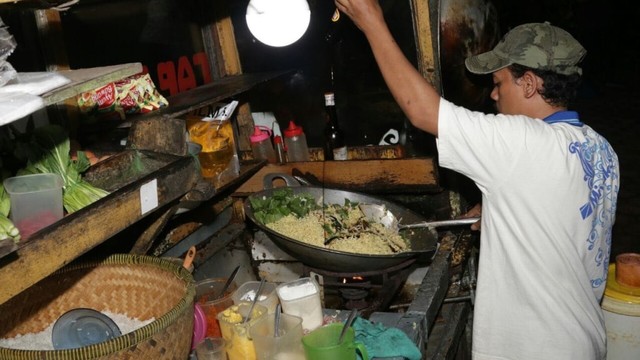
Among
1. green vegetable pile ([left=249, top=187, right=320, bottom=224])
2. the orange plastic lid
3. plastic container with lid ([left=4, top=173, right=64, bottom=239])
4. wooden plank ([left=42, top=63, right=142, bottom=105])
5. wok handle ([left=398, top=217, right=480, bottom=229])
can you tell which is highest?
wooden plank ([left=42, top=63, right=142, bottom=105])

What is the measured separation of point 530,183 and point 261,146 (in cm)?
258

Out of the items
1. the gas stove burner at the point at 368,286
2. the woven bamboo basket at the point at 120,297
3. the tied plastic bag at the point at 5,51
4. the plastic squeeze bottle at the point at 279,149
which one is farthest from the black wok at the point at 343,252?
the tied plastic bag at the point at 5,51

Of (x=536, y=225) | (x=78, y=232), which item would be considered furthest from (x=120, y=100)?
(x=536, y=225)

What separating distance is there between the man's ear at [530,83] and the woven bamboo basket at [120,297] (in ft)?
6.42

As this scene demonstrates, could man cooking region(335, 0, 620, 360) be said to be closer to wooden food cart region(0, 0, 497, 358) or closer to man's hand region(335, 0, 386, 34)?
man's hand region(335, 0, 386, 34)

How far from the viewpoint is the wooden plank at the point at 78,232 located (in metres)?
1.96

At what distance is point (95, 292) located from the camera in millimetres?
2951

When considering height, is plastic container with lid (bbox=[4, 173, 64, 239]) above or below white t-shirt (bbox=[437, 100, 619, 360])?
above

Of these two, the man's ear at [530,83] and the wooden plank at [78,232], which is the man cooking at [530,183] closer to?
the man's ear at [530,83]

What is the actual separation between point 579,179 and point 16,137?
2590 mm

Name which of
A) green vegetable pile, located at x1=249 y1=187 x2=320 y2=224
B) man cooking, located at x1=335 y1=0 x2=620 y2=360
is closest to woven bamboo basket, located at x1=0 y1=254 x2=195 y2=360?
green vegetable pile, located at x1=249 y1=187 x2=320 y2=224

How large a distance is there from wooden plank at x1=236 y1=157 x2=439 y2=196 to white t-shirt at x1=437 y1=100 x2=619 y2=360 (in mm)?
1355

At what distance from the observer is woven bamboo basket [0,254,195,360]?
2537 millimetres

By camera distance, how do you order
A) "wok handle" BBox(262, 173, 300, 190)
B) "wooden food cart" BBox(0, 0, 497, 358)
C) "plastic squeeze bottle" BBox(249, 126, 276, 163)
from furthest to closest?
1. "plastic squeeze bottle" BBox(249, 126, 276, 163)
2. "wok handle" BBox(262, 173, 300, 190)
3. "wooden food cart" BBox(0, 0, 497, 358)
